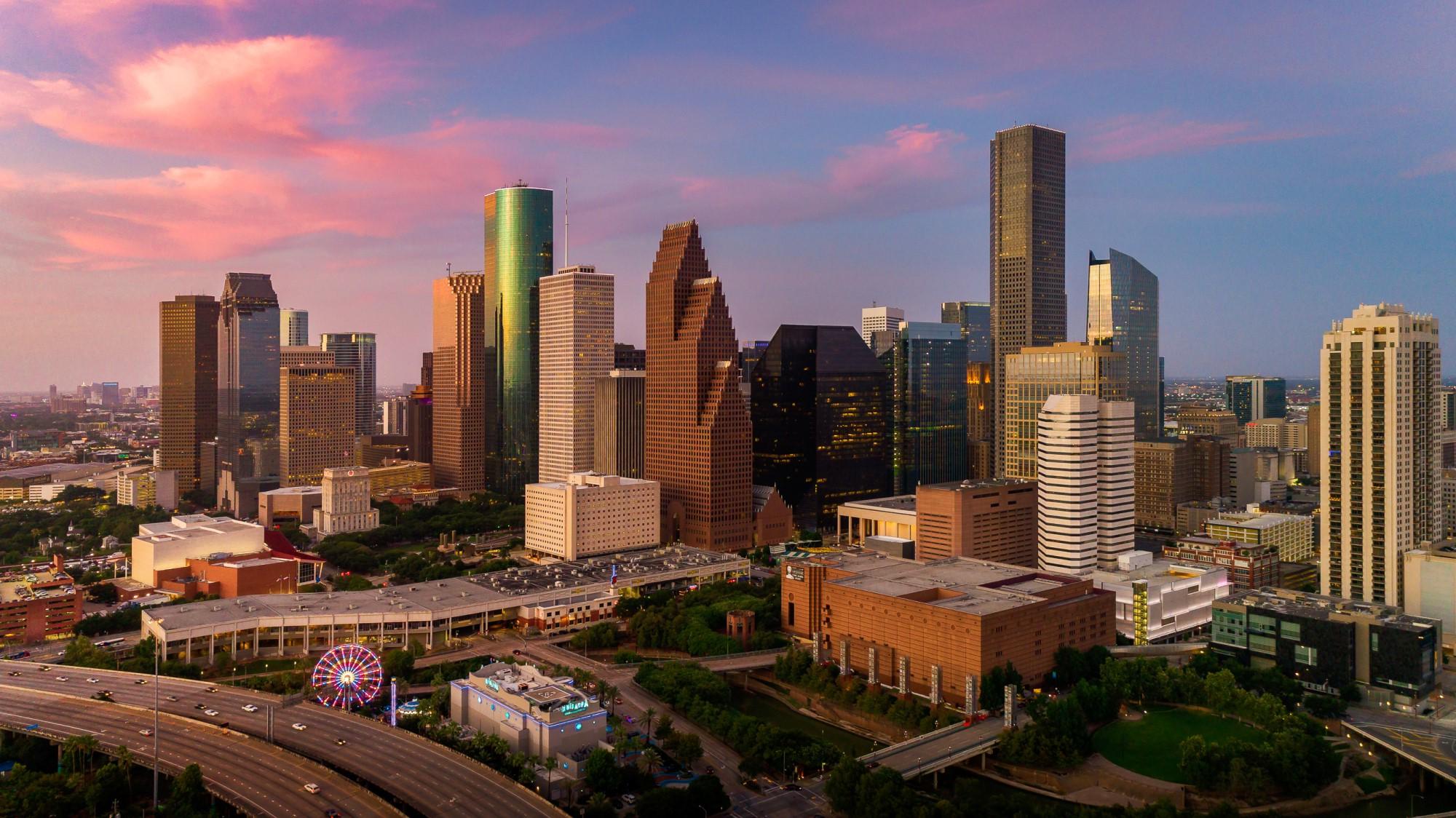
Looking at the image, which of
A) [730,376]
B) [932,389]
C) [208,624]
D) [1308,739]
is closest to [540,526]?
[730,376]

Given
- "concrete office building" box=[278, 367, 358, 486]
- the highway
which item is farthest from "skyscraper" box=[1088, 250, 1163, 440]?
the highway

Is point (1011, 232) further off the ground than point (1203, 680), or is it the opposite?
point (1011, 232)

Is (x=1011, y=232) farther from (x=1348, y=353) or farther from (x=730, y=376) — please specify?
(x=1348, y=353)

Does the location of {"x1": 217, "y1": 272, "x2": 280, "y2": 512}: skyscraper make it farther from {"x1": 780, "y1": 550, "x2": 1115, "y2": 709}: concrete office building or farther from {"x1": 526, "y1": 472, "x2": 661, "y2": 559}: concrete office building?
{"x1": 780, "y1": 550, "x2": 1115, "y2": 709}: concrete office building

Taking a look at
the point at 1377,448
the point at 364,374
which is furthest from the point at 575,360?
the point at 364,374

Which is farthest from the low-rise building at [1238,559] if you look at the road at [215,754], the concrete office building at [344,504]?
the concrete office building at [344,504]
